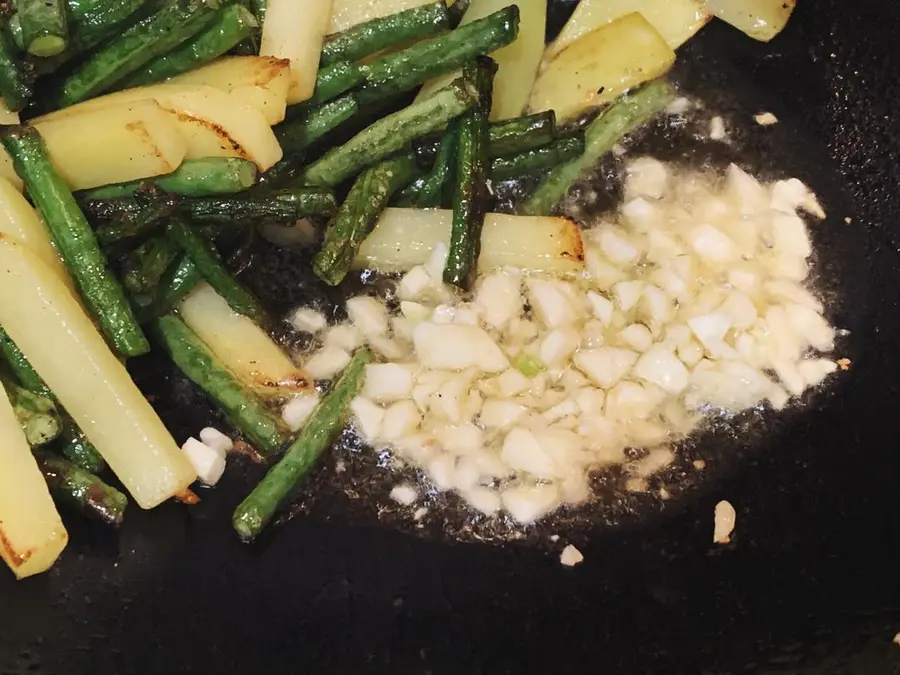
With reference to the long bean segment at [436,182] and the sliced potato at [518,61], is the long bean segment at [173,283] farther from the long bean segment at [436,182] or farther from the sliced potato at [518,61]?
the sliced potato at [518,61]

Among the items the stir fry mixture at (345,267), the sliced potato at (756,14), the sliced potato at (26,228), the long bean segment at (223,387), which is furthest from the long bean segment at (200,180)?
the sliced potato at (756,14)

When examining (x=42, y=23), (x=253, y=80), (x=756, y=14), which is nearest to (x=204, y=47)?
(x=253, y=80)

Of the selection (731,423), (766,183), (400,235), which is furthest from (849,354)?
(400,235)

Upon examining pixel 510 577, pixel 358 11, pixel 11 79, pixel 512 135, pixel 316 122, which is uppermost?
pixel 11 79

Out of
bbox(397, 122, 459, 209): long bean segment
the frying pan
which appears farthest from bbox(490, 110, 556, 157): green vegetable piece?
the frying pan

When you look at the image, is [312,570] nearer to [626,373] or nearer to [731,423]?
[626,373]

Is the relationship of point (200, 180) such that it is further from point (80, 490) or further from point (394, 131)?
point (80, 490)
